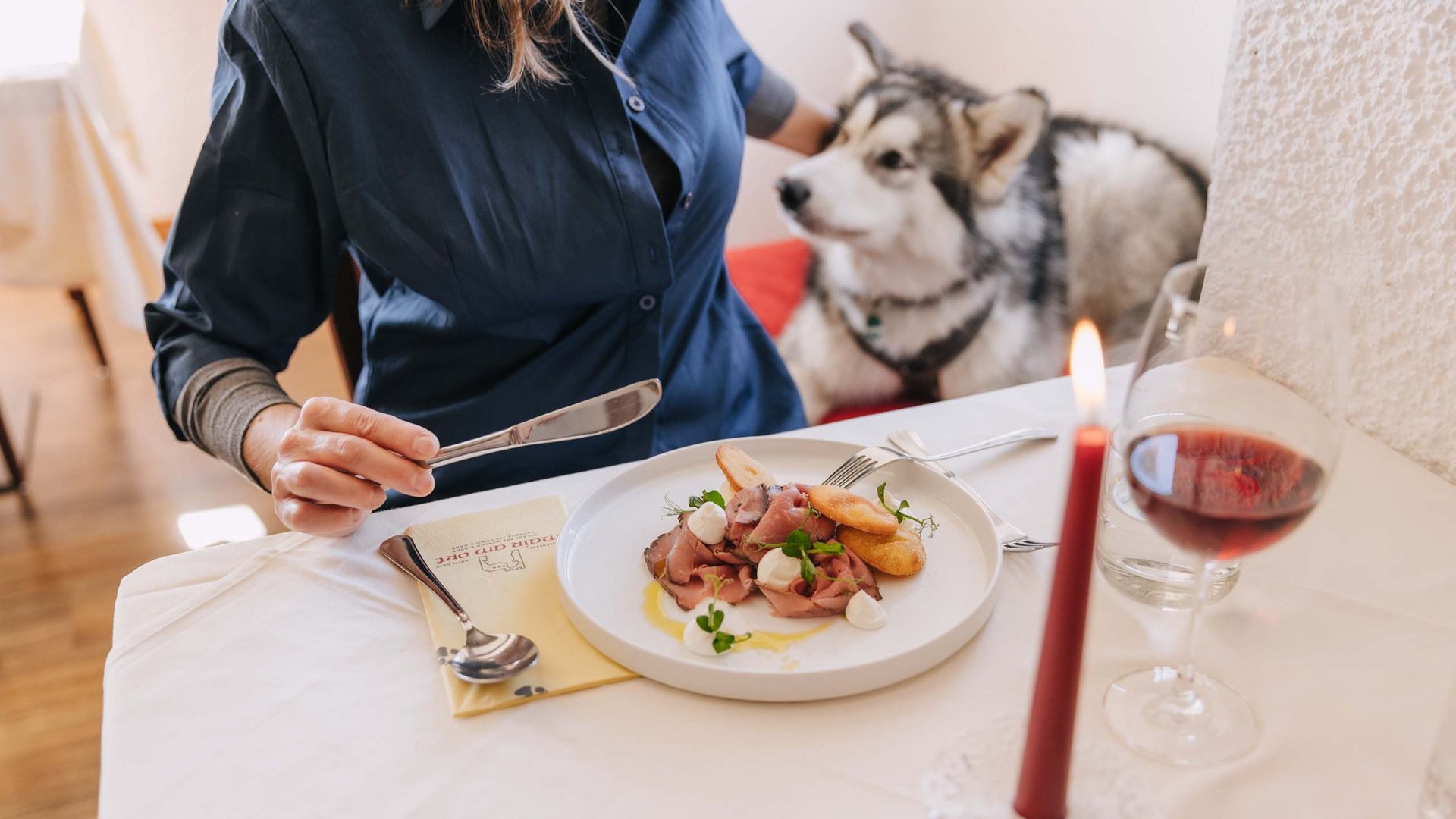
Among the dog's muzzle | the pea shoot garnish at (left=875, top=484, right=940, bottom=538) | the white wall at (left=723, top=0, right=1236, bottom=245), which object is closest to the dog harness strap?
the dog's muzzle

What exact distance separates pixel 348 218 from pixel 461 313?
0.13m

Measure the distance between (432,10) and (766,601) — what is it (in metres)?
0.59

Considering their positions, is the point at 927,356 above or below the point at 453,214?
below

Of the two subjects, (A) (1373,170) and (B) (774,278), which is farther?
(B) (774,278)

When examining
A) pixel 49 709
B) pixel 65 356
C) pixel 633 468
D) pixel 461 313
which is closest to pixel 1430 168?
pixel 633 468

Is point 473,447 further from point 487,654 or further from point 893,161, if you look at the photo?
point 893,161

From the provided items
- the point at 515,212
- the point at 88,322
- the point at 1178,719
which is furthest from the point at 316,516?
the point at 88,322

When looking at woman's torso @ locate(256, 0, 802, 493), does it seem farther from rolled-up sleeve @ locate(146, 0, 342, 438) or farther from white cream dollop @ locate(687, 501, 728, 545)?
white cream dollop @ locate(687, 501, 728, 545)

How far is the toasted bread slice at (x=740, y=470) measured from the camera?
721 mm

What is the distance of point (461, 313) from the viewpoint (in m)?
0.96

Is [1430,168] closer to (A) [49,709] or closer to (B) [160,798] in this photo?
(B) [160,798]

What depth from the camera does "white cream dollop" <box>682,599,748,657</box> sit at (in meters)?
0.60

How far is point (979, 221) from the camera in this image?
63.6 inches

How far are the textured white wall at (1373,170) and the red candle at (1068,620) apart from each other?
1.18ft
